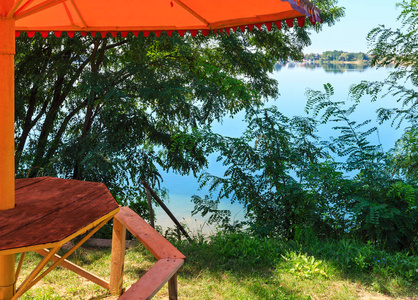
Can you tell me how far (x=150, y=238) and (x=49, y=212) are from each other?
62 centimetres

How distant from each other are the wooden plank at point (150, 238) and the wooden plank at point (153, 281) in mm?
89

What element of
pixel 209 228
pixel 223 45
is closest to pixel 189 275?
pixel 209 228

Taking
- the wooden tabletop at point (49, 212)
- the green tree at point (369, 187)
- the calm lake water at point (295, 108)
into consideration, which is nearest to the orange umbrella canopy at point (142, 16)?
the wooden tabletop at point (49, 212)

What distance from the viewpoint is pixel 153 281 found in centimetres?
194

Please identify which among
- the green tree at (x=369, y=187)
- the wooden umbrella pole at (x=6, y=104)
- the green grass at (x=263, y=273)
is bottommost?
the green grass at (x=263, y=273)

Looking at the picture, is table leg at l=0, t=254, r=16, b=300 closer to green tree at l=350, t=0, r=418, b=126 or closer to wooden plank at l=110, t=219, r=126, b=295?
wooden plank at l=110, t=219, r=126, b=295

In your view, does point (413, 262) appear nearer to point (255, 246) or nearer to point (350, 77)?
point (255, 246)

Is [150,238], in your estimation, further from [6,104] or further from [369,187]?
[369,187]

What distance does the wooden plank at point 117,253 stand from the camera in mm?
3061

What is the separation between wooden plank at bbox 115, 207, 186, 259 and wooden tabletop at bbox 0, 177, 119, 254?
28 cm

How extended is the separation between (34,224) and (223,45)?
736cm

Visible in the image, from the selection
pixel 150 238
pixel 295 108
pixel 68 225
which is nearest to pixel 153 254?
pixel 150 238

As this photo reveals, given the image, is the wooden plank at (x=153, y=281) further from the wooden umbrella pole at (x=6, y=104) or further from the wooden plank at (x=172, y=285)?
the wooden umbrella pole at (x=6, y=104)

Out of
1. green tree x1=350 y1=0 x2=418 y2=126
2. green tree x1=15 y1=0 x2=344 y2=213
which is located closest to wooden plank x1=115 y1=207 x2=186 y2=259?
green tree x1=15 y1=0 x2=344 y2=213
